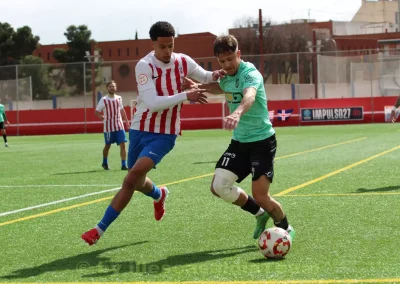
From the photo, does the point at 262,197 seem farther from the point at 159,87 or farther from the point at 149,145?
the point at 159,87

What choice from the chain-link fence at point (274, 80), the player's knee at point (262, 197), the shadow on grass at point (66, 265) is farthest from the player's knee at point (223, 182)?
the chain-link fence at point (274, 80)

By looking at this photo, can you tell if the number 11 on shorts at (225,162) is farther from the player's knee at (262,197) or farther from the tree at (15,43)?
the tree at (15,43)

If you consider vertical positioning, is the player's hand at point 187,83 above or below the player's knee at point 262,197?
above

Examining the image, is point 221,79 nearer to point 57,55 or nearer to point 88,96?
point 88,96

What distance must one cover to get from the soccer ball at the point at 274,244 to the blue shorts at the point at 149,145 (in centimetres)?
154

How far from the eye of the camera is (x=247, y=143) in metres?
A: 7.83

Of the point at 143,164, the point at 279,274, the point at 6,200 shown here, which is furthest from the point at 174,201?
the point at 279,274

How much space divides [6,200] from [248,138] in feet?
18.9

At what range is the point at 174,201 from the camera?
11.6m

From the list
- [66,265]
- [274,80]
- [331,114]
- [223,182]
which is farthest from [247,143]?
[274,80]

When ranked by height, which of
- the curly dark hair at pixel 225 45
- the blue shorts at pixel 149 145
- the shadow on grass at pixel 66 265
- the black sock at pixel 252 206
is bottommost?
the shadow on grass at pixel 66 265

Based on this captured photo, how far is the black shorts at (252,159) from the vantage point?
25.3 feet

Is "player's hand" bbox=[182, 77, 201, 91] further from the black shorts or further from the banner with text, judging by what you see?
the banner with text

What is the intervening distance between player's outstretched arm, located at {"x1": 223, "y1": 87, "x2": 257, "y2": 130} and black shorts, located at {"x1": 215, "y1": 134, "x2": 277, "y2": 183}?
0.60 metres
